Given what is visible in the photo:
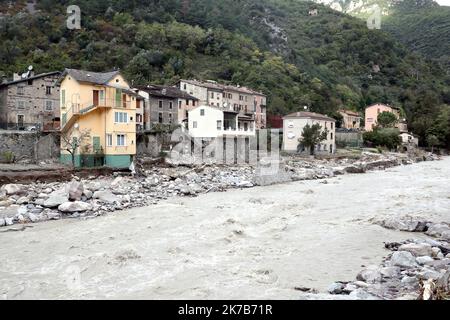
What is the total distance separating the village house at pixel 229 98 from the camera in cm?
5928

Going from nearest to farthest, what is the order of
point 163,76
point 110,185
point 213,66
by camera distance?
point 110,185 → point 163,76 → point 213,66

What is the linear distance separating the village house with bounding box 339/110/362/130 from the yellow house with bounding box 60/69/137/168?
5836 centimetres

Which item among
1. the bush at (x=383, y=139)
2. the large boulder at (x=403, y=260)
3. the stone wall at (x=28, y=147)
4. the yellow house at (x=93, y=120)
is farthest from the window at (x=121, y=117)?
the bush at (x=383, y=139)

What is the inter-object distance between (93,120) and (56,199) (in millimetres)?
12698

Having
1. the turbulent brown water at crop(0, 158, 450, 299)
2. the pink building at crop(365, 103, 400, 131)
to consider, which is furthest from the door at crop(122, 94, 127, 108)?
the pink building at crop(365, 103, 400, 131)

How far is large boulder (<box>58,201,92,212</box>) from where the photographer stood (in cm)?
2079

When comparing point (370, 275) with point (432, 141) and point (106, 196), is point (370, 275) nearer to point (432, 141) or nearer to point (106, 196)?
point (106, 196)

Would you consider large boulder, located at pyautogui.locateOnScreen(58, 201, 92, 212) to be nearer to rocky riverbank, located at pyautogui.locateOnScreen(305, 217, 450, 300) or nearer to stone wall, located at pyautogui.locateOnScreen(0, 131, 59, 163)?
stone wall, located at pyautogui.locateOnScreen(0, 131, 59, 163)

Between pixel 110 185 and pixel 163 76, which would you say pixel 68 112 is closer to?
pixel 110 185

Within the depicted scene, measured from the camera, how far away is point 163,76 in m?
74.9

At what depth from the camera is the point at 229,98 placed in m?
63.1

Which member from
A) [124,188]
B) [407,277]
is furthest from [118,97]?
[407,277]
